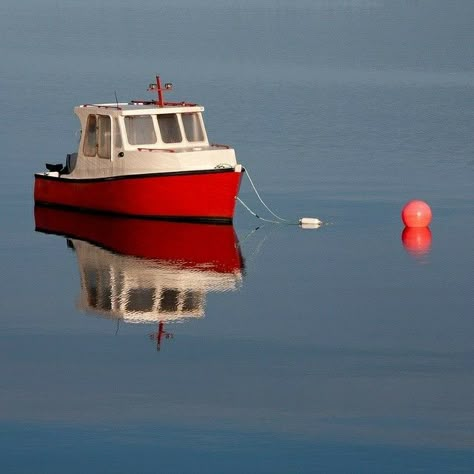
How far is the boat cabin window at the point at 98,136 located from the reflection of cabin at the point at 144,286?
2711 mm

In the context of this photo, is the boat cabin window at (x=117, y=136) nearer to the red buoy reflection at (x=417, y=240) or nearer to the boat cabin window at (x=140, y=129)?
the boat cabin window at (x=140, y=129)

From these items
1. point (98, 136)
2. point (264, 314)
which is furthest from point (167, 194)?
point (264, 314)

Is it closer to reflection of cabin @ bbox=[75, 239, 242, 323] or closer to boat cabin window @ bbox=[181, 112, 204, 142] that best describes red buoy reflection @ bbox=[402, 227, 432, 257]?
reflection of cabin @ bbox=[75, 239, 242, 323]

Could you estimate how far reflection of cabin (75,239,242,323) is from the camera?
23000mm

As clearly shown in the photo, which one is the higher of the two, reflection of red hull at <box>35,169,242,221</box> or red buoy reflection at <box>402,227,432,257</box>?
reflection of red hull at <box>35,169,242,221</box>

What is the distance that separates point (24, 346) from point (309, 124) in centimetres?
2694

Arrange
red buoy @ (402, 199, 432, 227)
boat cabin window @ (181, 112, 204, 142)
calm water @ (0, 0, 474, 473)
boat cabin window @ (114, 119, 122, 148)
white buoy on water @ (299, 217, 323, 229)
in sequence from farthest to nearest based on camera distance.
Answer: boat cabin window @ (181, 112, 204, 142)
boat cabin window @ (114, 119, 122, 148)
white buoy on water @ (299, 217, 323, 229)
red buoy @ (402, 199, 432, 227)
calm water @ (0, 0, 474, 473)

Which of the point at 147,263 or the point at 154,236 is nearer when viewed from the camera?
the point at 147,263

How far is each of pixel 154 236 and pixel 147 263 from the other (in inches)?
86.9

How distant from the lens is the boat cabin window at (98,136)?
30078 mm

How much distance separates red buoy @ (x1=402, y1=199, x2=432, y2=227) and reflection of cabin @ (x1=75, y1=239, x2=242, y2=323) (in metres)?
4.49

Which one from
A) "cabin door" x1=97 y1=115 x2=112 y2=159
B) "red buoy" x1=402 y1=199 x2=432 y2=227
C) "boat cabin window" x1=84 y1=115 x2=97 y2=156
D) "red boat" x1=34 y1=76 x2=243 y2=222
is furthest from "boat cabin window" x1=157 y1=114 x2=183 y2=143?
"red buoy" x1=402 y1=199 x2=432 y2=227

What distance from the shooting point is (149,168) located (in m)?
29.1

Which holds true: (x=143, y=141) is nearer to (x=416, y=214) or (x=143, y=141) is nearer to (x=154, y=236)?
(x=154, y=236)
